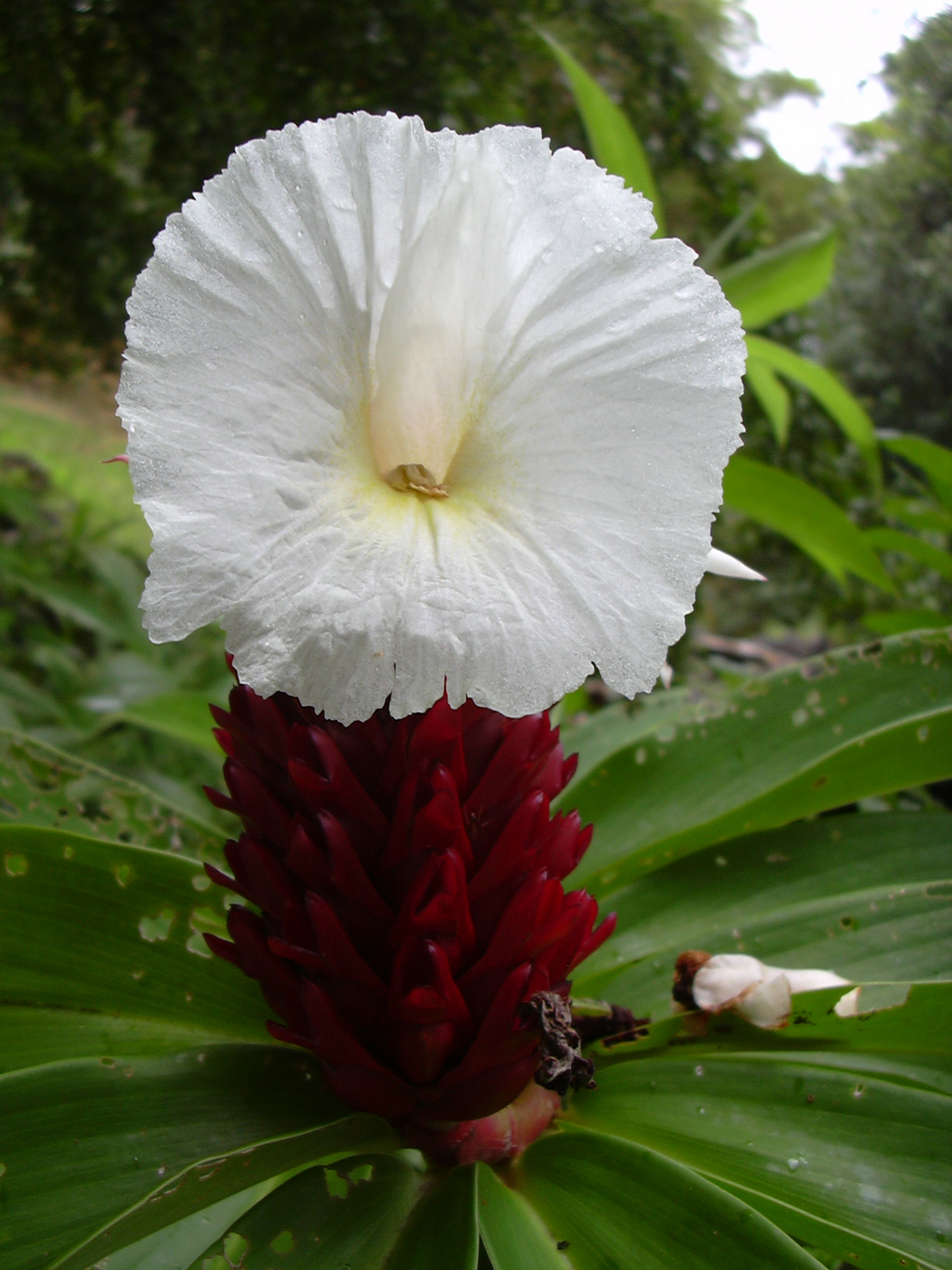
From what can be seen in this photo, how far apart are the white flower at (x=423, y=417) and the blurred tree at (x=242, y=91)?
1.51 meters

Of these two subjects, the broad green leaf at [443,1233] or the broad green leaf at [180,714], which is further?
the broad green leaf at [180,714]

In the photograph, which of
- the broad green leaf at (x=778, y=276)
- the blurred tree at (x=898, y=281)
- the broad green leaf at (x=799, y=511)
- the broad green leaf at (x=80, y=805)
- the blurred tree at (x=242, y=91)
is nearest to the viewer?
the broad green leaf at (x=80, y=805)

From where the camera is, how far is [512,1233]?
0.51 metres

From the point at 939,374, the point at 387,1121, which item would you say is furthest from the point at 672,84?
the point at 387,1121

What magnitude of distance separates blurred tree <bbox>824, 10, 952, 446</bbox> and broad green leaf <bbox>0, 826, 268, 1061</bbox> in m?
2.50

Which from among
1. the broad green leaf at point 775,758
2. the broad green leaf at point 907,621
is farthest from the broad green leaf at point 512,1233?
the broad green leaf at point 907,621

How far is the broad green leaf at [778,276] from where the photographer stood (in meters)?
1.63

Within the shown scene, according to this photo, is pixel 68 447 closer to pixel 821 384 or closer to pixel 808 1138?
pixel 821 384

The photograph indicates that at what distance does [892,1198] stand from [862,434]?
4.97 feet

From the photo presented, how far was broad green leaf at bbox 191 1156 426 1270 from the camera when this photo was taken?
0.49 m

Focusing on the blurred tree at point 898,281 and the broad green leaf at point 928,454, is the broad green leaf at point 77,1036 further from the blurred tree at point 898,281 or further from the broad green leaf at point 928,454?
the blurred tree at point 898,281

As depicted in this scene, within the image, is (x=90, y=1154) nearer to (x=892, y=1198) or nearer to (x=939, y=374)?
(x=892, y=1198)

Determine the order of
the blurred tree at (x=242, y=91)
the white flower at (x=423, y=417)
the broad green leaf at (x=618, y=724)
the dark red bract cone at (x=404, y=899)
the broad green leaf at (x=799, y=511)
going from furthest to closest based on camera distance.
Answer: the blurred tree at (x=242, y=91) → the broad green leaf at (x=799, y=511) → the broad green leaf at (x=618, y=724) → the dark red bract cone at (x=404, y=899) → the white flower at (x=423, y=417)

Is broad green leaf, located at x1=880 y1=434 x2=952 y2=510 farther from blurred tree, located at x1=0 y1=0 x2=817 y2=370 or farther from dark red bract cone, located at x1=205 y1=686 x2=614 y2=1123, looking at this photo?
dark red bract cone, located at x1=205 y1=686 x2=614 y2=1123
